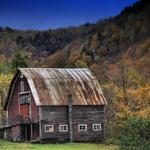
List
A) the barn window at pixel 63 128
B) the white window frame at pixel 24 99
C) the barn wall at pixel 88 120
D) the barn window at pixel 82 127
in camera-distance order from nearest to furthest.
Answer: the barn window at pixel 63 128, the barn wall at pixel 88 120, the barn window at pixel 82 127, the white window frame at pixel 24 99

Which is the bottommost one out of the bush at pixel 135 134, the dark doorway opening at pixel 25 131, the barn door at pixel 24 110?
the dark doorway opening at pixel 25 131

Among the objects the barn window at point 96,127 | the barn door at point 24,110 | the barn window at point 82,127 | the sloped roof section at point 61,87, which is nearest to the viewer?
the sloped roof section at point 61,87

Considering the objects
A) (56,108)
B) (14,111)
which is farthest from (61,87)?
(14,111)

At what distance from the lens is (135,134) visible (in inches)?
1481

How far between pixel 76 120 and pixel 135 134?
2698 centimetres

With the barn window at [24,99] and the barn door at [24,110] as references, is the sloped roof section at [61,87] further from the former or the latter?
the barn door at [24,110]

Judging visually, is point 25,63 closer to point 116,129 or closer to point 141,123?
point 116,129

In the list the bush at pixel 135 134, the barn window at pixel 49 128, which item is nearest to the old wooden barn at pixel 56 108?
the barn window at pixel 49 128

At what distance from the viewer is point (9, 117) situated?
6969cm

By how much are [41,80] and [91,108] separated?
23.5 feet

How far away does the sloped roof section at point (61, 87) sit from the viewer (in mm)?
62438

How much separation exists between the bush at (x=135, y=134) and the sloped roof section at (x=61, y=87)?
24.6m

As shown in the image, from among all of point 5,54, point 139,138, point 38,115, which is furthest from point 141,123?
point 5,54

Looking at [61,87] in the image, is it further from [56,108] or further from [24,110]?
[24,110]
